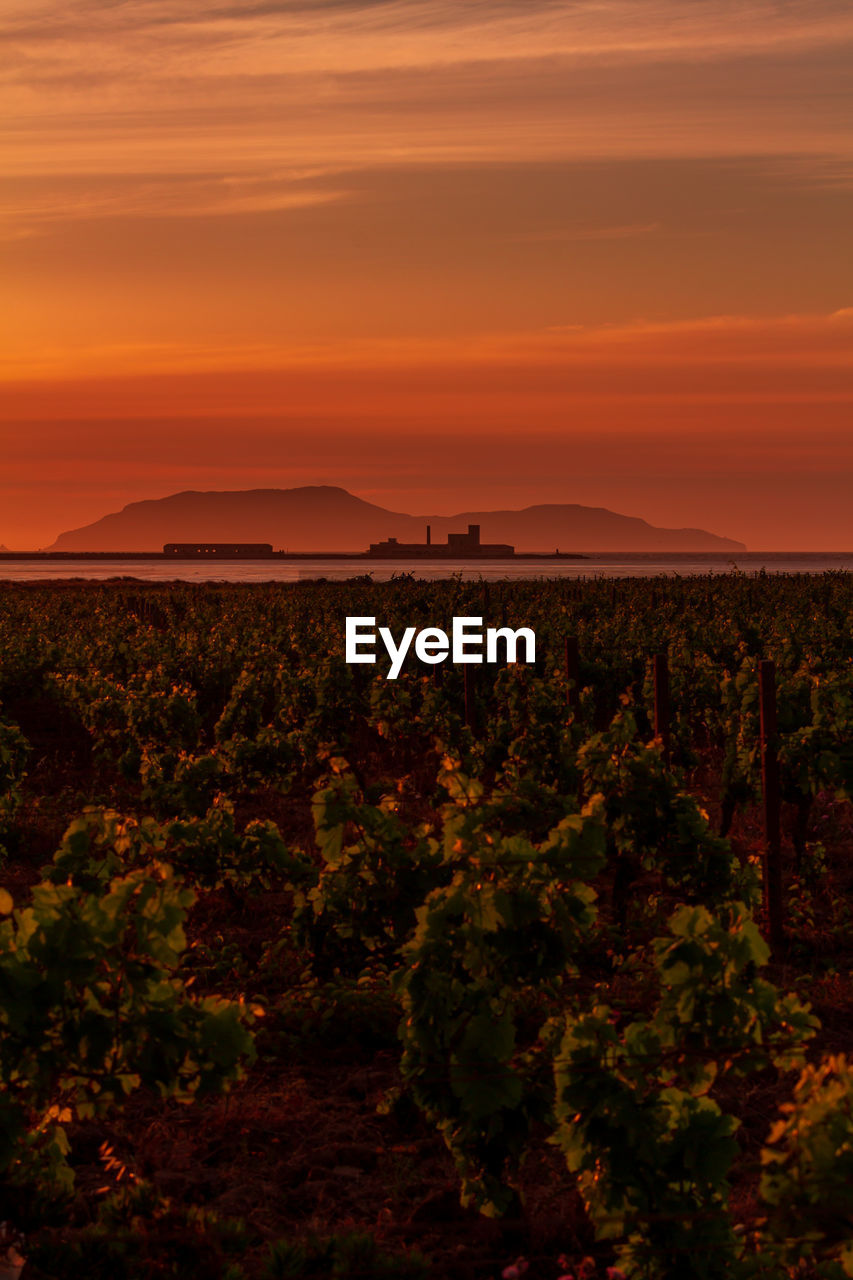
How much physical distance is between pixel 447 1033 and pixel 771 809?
561 centimetres

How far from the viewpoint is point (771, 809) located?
10.2m

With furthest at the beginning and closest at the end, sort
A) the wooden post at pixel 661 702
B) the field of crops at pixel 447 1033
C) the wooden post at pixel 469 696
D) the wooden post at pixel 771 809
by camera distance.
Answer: the wooden post at pixel 469 696 < the wooden post at pixel 661 702 < the wooden post at pixel 771 809 < the field of crops at pixel 447 1033

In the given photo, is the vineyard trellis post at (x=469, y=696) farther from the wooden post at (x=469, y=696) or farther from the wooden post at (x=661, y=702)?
the wooden post at (x=661, y=702)

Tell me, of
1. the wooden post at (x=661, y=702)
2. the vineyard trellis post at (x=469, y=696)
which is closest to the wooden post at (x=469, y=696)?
the vineyard trellis post at (x=469, y=696)

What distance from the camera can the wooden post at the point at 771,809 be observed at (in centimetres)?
976

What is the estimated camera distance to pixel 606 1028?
15.4 ft

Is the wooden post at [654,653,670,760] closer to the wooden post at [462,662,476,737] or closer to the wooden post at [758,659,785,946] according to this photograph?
the wooden post at [758,659,785,946]

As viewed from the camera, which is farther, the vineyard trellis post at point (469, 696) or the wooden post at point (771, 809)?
the vineyard trellis post at point (469, 696)

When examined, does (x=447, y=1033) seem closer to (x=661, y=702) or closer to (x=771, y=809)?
(x=771, y=809)

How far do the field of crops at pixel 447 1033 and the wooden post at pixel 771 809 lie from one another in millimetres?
79

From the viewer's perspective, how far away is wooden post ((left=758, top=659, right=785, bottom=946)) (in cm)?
976

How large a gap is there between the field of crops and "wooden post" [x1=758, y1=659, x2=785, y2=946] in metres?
0.08

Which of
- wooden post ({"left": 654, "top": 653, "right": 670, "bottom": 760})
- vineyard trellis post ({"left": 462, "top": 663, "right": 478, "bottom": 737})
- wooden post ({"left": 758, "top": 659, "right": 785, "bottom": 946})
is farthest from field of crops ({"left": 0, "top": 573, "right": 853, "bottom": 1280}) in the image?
vineyard trellis post ({"left": 462, "top": 663, "right": 478, "bottom": 737})

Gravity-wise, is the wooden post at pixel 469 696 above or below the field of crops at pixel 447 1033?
above
